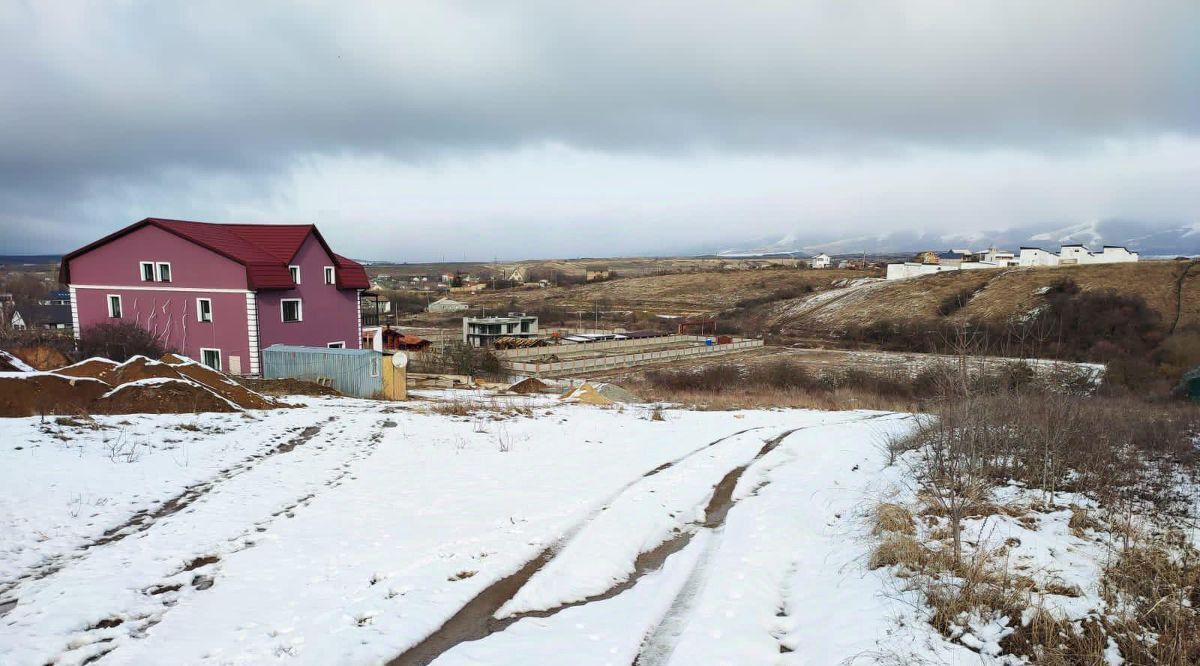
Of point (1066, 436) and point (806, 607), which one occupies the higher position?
point (1066, 436)

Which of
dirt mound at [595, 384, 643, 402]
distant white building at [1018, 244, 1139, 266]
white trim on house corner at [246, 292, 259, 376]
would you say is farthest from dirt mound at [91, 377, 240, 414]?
distant white building at [1018, 244, 1139, 266]

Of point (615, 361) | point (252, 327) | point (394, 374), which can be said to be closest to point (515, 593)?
point (394, 374)

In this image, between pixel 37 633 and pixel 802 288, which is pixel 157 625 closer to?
pixel 37 633

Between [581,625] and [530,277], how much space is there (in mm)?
192670

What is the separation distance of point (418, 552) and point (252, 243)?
28564 mm

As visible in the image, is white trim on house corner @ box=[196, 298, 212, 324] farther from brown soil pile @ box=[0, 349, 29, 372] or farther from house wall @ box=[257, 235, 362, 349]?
brown soil pile @ box=[0, 349, 29, 372]

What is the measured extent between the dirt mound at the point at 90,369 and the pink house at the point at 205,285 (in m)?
13.7

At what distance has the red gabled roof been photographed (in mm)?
28312

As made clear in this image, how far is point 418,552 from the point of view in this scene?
7000 millimetres

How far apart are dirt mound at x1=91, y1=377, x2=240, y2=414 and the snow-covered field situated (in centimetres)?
81

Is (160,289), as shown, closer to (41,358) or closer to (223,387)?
(41,358)

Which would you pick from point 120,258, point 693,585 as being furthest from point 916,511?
point 120,258

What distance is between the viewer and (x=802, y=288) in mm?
110188

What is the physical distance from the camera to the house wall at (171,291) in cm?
2853
